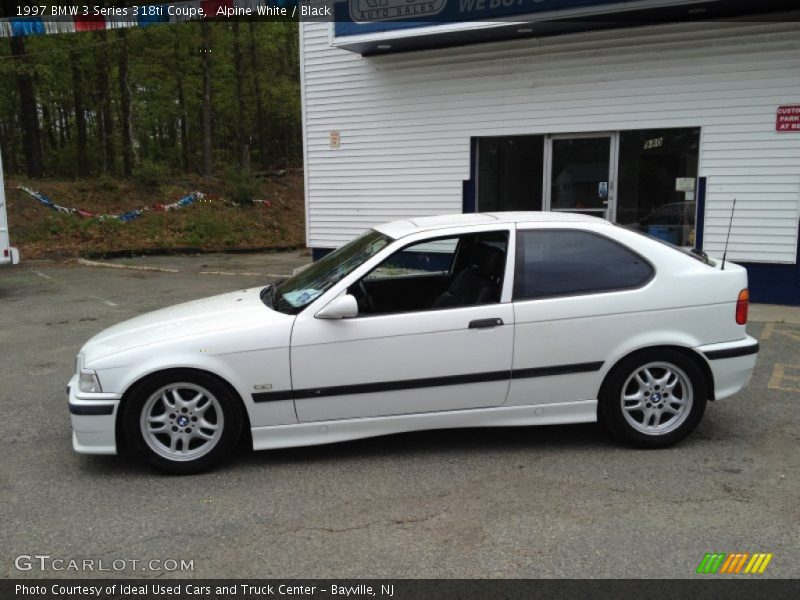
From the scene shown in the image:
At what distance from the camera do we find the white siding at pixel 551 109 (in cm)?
917

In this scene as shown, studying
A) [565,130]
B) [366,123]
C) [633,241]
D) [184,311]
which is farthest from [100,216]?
[633,241]

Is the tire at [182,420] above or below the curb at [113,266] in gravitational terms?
above

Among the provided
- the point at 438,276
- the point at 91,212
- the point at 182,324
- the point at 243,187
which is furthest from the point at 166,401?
the point at 243,187

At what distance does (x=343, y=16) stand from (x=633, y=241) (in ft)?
25.5

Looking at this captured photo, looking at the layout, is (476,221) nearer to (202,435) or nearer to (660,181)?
(202,435)

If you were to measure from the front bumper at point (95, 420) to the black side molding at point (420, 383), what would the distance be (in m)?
0.85

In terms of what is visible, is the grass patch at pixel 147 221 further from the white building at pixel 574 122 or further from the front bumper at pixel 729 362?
the front bumper at pixel 729 362

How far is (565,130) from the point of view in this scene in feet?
33.7

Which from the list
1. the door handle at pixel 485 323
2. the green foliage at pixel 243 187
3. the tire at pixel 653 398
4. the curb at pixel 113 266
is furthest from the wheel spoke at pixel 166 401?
the green foliage at pixel 243 187

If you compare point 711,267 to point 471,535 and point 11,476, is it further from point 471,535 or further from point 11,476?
point 11,476

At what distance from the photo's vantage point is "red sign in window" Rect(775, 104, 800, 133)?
352 inches

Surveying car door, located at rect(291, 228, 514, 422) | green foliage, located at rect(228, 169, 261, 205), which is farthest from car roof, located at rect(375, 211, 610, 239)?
green foliage, located at rect(228, 169, 261, 205)

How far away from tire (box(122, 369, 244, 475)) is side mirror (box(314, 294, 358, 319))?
2.44 feet

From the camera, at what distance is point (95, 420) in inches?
160
